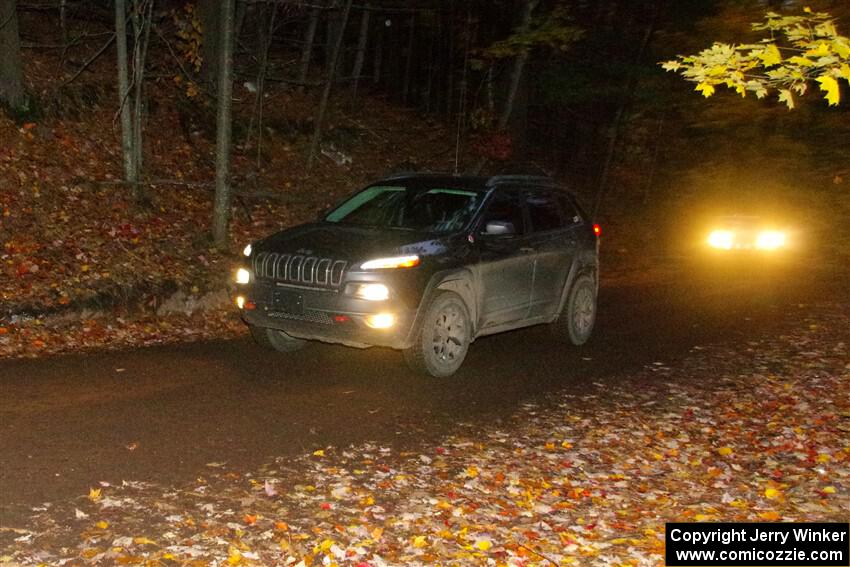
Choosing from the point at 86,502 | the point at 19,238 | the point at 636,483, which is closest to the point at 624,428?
the point at 636,483

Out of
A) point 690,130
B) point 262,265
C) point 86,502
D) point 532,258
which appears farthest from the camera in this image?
point 690,130

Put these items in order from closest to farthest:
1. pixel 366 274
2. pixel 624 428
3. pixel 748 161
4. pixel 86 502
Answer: pixel 86 502 < pixel 624 428 < pixel 366 274 < pixel 748 161

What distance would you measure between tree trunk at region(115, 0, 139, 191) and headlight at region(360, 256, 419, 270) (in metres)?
7.11

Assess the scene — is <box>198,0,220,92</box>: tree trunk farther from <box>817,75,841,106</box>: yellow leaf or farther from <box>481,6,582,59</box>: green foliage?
<box>817,75,841,106</box>: yellow leaf

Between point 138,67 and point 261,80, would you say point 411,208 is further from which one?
point 261,80

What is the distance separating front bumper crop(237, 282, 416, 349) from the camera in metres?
8.18

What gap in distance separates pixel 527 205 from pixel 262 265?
10.1ft

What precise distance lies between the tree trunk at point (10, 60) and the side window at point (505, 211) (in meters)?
9.38

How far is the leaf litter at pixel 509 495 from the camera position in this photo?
486cm

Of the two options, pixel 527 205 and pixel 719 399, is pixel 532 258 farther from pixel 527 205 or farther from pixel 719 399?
pixel 719 399

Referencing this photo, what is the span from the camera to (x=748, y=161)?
11.5m

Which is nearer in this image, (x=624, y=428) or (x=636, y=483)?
(x=636, y=483)

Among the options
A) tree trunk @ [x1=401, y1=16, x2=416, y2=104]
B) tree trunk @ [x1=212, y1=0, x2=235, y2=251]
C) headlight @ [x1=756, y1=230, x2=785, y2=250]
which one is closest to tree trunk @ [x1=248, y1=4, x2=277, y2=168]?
tree trunk @ [x1=212, y1=0, x2=235, y2=251]

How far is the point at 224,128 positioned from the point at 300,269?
5.36 metres
